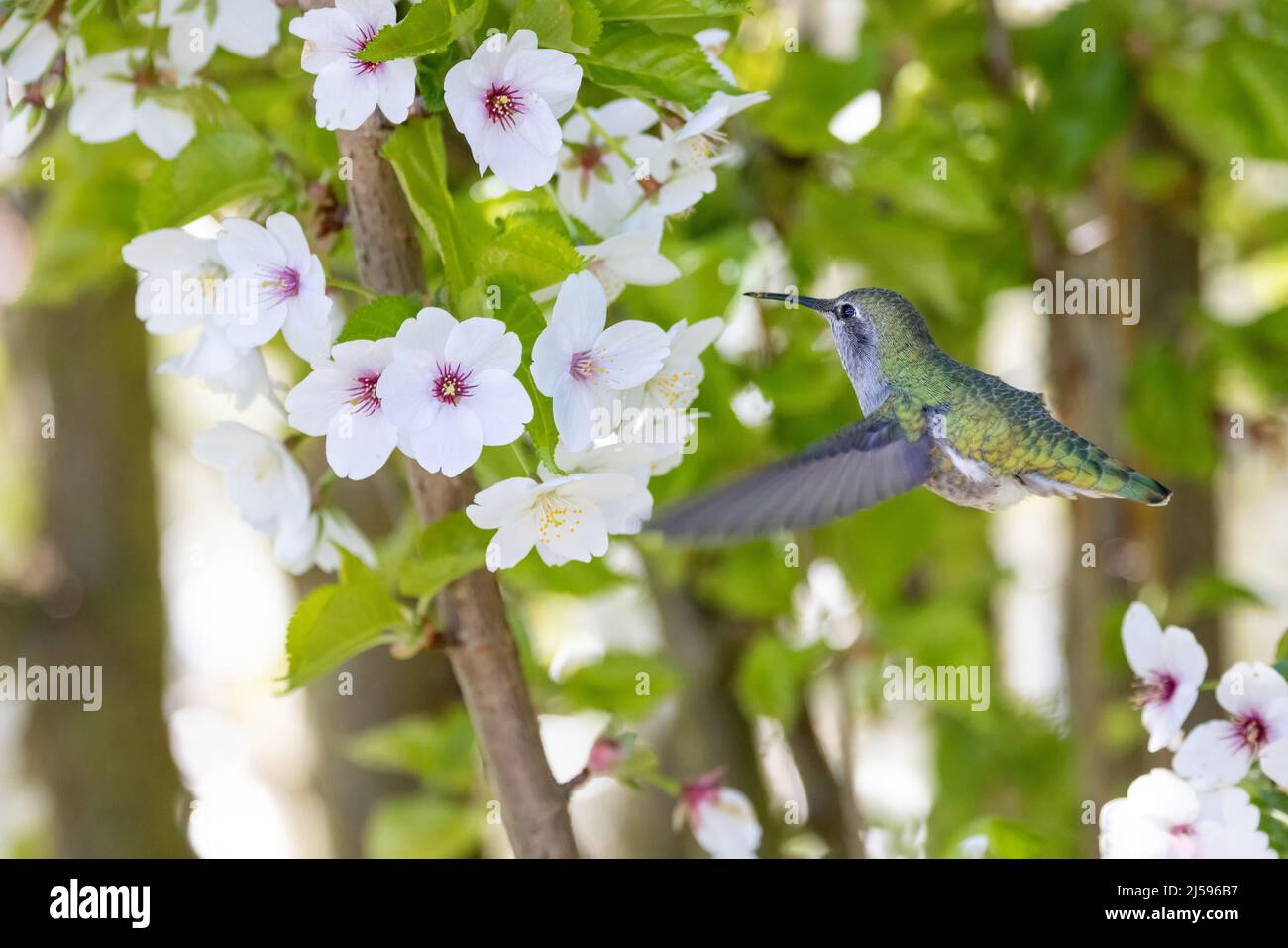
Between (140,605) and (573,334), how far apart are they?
1.80 meters

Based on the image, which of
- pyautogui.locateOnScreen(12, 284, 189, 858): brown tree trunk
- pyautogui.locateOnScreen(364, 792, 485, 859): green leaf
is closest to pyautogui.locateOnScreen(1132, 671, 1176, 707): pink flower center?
pyautogui.locateOnScreen(364, 792, 485, 859): green leaf

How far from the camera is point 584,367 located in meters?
0.80

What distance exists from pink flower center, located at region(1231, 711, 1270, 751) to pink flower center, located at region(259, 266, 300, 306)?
72 cm

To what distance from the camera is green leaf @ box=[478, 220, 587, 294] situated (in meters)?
0.79

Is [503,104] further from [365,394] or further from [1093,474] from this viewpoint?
[1093,474]

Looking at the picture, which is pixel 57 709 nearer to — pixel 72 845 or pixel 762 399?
pixel 72 845

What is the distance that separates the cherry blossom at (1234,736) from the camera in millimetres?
964

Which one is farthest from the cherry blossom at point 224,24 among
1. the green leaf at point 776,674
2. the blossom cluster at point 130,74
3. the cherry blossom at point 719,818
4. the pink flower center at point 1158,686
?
the green leaf at point 776,674

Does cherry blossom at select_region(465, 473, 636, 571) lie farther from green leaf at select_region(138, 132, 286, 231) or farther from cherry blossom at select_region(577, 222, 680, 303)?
green leaf at select_region(138, 132, 286, 231)

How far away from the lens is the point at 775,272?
1594mm

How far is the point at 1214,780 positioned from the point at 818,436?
2.31 feet

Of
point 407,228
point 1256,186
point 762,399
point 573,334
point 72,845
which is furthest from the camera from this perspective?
point 1256,186

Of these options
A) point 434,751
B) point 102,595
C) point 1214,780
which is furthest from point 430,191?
point 102,595

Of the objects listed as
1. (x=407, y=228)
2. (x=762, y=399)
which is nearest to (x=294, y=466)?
(x=407, y=228)
